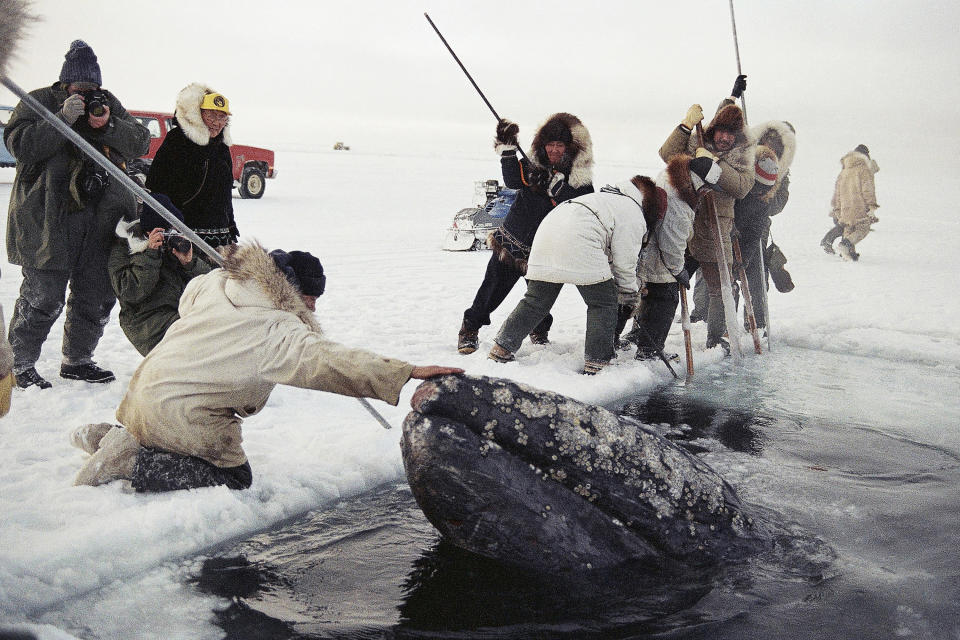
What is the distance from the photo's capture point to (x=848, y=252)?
1500 centimetres

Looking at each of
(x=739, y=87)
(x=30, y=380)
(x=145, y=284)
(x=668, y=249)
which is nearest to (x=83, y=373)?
(x=30, y=380)

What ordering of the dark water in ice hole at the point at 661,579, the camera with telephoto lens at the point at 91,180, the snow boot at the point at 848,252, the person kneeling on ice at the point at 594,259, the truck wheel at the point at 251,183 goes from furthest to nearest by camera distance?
the truck wheel at the point at 251,183, the snow boot at the point at 848,252, the person kneeling on ice at the point at 594,259, the camera with telephoto lens at the point at 91,180, the dark water in ice hole at the point at 661,579

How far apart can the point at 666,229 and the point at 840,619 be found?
3.91 meters

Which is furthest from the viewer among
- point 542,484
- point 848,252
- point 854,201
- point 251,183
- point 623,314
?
point 251,183

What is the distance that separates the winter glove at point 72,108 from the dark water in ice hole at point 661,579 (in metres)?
2.65

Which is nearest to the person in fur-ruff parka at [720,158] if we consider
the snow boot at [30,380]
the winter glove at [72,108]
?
the winter glove at [72,108]

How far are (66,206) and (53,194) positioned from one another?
0.09 meters

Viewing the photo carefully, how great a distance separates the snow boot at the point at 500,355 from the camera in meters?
6.17

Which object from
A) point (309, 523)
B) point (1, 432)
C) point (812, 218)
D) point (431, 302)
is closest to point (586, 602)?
point (309, 523)

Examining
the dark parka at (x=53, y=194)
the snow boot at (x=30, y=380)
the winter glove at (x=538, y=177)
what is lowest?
the snow boot at (x=30, y=380)

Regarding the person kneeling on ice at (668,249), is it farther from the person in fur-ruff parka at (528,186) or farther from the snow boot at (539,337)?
the snow boot at (539,337)

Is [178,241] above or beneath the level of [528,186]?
beneath

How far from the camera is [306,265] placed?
3.39 m

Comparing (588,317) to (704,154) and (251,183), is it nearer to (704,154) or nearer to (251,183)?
(704,154)
